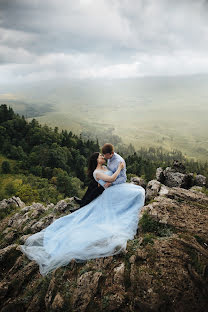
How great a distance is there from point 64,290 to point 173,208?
520cm

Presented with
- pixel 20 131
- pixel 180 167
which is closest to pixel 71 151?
pixel 20 131

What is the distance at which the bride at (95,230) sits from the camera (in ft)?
22.2

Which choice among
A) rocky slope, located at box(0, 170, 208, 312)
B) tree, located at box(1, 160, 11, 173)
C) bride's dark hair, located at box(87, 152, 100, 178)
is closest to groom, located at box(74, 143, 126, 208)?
bride's dark hair, located at box(87, 152, 100, 178)

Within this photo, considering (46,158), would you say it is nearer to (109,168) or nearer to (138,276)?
(109,168)

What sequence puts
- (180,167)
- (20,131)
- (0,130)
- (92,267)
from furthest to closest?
(20,131), (0,130), (180,167), (92,267)

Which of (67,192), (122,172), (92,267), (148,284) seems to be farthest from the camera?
(67,192)

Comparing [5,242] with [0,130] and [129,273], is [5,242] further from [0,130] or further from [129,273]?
[0,130]

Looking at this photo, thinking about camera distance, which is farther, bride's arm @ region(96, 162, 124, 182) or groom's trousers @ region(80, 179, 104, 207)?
groom's trousers @ region(80, 179, 104, 207)

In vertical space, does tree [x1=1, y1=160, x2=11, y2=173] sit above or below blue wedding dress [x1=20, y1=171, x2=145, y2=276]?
below

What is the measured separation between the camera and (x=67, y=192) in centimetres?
4925

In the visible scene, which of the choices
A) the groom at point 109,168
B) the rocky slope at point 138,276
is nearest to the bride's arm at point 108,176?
the groom at point 109,168

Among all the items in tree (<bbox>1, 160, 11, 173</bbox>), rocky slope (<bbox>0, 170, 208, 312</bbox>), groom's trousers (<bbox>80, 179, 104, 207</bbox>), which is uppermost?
groom's trousers (<bbox>80, 179, 104, 207</bbox>)

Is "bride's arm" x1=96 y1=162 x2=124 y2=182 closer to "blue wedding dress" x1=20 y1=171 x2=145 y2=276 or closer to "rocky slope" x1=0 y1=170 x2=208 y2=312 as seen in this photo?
"blue wedding dress" x1=20 y1=171 x2=145 y2=276

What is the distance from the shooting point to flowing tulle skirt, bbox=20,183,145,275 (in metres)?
6.76
